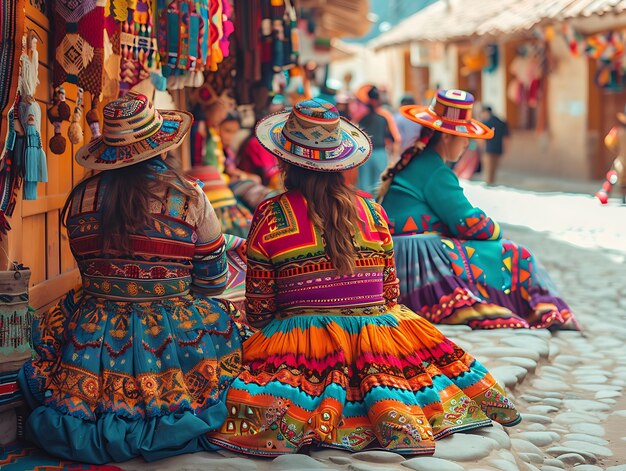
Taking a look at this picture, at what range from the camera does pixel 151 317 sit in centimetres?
399

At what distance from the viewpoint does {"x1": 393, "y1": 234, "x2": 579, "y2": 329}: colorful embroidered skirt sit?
6441mm

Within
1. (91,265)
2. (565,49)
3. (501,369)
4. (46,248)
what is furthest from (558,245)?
(565,49)

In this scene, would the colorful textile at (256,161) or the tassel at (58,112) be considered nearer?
the tassel at (58,112)

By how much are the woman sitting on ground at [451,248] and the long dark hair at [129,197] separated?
2766 mm

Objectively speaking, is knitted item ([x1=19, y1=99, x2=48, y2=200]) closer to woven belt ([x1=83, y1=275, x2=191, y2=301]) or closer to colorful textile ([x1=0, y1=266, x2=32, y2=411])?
colorful textile ([x1=0, y1=266, x2=32, y2=411])

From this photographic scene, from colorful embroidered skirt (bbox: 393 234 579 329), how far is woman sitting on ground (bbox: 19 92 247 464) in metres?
2.53

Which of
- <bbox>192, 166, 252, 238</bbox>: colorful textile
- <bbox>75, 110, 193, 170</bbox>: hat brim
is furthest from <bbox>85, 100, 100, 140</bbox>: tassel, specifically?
<bbox>192, 166, 252, 238</bbox>: colorful textile

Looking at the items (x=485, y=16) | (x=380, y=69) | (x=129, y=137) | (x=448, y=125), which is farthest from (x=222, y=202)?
(x=380, y=69)

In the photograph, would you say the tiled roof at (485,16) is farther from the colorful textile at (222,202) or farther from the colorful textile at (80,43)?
the colorful textile at (80,43)

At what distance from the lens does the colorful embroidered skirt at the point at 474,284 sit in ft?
21.1

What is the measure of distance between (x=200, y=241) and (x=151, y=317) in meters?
0.38

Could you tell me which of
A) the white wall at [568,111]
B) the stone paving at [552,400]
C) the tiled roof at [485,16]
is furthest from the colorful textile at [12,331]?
the white wall at [568,111]

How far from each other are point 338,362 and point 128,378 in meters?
0.83

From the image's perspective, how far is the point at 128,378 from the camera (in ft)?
12.7
